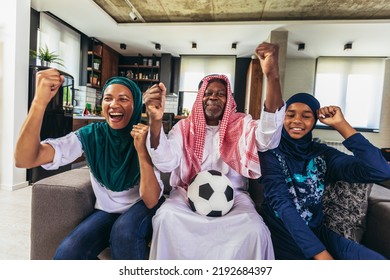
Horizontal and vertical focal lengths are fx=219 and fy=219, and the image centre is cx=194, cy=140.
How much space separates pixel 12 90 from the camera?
71.7 inches

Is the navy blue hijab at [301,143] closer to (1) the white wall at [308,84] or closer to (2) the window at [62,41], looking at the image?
(2) the window at [62,41]

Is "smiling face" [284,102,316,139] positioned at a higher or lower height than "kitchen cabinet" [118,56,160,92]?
lower

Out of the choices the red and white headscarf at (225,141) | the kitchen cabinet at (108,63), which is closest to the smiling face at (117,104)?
the red and white headscarf at (225,141)

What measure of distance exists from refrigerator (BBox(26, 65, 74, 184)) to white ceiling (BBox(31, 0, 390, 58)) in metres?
1.09

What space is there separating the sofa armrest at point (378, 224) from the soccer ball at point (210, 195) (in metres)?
0.57

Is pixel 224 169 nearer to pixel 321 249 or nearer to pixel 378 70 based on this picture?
pixel 321 249

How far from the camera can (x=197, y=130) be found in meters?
1.01

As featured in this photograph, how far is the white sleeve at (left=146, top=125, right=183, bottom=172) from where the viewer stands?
0.79 m

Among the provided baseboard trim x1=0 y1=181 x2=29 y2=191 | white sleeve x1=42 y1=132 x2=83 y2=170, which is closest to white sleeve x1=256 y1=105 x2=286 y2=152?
white sleeve x1=42 y1=132 x2=83 y2=170

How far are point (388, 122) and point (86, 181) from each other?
521 cm

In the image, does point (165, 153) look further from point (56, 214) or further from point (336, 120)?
point (336, 120)

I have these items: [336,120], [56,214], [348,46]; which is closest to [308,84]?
[348,46]

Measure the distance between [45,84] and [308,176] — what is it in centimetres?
97

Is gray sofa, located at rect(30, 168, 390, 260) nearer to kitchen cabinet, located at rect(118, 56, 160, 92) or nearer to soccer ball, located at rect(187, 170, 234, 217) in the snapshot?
soccer ball, located at rect(187, 170, 234, 217)
